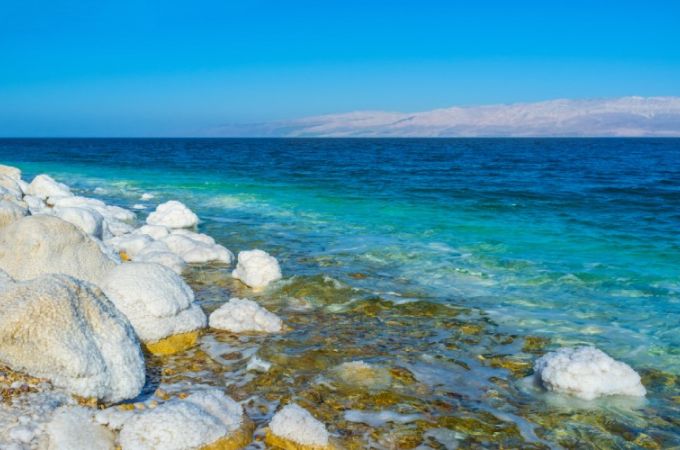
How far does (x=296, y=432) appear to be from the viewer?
16.1ft

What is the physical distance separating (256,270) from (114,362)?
4.98 metres

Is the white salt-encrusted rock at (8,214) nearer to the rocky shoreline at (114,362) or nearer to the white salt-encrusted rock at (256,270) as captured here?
the rocky shoreline at (114,362)

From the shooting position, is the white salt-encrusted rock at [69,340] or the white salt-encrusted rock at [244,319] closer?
the white salt-encrusted rock at [69,340]

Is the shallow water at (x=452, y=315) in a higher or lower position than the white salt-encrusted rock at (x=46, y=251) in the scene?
lower

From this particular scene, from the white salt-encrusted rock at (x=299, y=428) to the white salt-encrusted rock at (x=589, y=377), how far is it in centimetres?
265

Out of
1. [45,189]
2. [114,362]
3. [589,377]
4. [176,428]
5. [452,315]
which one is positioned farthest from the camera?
[45,189]

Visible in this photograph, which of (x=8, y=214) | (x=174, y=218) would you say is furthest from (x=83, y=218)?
(x=174, y=218)

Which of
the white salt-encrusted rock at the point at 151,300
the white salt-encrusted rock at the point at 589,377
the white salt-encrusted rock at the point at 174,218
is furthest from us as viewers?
the white salt-encrusted rock at the point at 174,218

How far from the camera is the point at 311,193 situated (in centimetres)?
2772

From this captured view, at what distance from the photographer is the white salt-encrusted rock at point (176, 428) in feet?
14.5

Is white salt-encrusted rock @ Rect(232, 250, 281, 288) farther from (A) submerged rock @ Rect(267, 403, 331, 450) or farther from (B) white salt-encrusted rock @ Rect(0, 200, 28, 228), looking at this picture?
(A) submerged rock @ Rect(267, 403, 331, 450)

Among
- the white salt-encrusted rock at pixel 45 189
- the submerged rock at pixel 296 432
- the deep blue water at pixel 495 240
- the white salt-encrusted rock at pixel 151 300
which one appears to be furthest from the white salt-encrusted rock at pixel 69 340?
the white salt-encrusted rock at pixel 45 189

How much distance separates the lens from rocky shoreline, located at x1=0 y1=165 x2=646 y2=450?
4520mm

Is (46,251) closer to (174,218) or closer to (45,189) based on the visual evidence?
(174,218)
